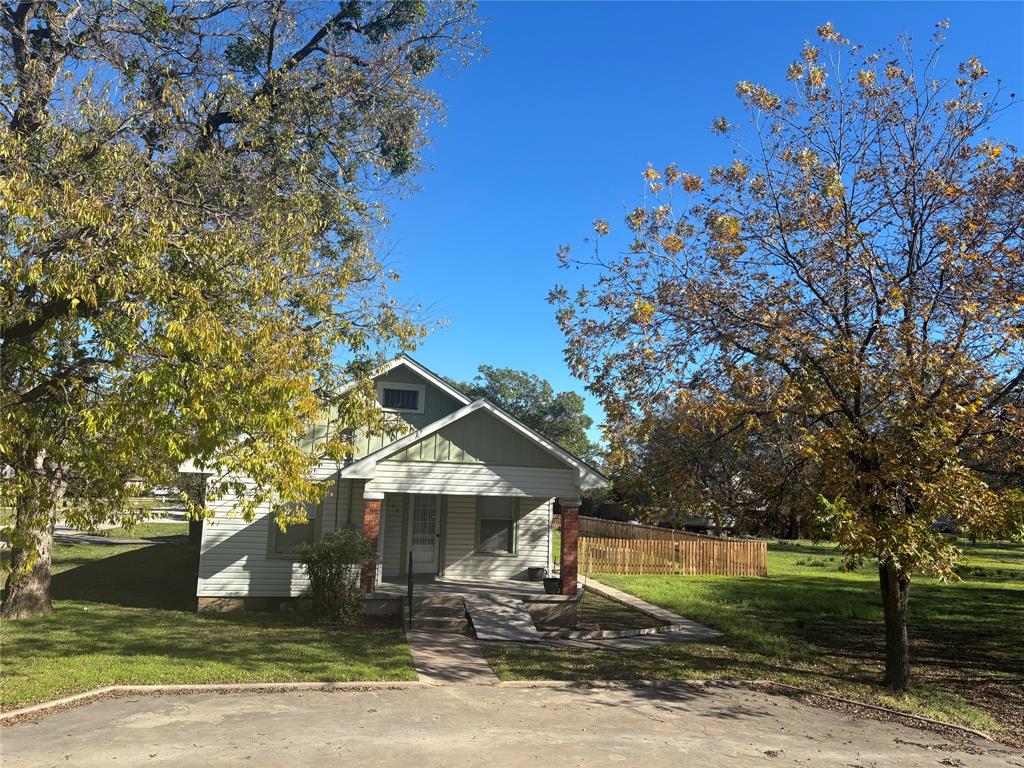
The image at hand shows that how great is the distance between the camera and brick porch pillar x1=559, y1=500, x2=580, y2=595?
14984 mm

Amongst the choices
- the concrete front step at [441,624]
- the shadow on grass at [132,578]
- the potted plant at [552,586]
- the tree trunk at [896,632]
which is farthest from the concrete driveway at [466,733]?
the shadow on grass at [132,578]

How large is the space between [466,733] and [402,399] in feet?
36.7

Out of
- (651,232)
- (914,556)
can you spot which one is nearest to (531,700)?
(914,556)

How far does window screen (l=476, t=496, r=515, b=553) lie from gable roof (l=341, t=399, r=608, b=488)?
330cm

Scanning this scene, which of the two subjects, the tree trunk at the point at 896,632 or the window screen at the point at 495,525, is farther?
the window screen at the point at 495,525

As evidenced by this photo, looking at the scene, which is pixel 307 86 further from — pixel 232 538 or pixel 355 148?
pixel 232 538

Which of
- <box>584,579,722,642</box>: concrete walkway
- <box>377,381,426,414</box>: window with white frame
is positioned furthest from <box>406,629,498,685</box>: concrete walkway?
<box>377,381,426,414</box>: window with white frame

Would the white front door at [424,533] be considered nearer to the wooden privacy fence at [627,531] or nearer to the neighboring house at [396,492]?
the neighboring house at [396,492]

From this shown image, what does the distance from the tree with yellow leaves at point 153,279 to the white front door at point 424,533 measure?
229 inches

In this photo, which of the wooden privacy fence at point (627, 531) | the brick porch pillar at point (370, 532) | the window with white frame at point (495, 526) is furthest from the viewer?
the wooden privacy fence at point (627, 531)

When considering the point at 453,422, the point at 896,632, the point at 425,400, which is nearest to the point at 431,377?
the point at 425,400

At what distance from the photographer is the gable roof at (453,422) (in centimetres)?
1409

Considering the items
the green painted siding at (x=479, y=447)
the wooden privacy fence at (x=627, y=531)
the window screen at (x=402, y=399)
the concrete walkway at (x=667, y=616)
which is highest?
the window screen at (x=402, y=399)

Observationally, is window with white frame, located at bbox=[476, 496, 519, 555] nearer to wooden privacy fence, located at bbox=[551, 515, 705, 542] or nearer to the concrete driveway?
the concrete driveway
